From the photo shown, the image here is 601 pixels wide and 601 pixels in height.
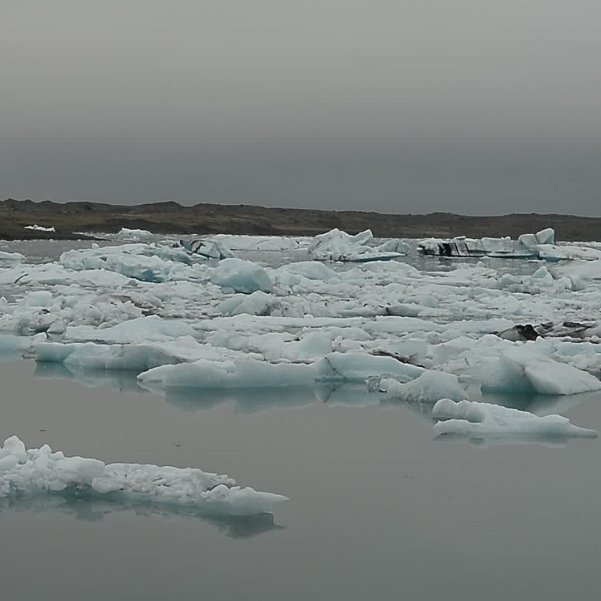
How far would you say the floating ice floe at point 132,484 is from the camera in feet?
11.4

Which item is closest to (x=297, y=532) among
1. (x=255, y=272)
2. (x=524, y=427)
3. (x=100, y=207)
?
(x=524, y=427)

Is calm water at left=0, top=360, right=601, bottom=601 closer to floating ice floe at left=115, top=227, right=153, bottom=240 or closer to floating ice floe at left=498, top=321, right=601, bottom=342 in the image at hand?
floating ice floe at left=498, top=321, right=601, bottom=342

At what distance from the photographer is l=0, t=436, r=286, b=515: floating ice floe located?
11.4 ft

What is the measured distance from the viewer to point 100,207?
6412cm

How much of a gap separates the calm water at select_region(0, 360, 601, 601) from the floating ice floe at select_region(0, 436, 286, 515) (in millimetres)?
78

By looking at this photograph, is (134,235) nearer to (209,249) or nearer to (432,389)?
(209,249)

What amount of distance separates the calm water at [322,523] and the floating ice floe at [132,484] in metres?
0.08

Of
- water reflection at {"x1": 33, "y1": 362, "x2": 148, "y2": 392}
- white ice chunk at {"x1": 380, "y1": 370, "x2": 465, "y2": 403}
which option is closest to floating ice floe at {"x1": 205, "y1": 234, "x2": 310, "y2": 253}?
water reflection at {"x1": 33, "y1": 362, "x2": 148, "y2": 392}

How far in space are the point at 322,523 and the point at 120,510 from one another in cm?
74

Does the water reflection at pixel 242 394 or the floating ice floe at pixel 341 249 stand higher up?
the floating ice floe at pixel 341 249

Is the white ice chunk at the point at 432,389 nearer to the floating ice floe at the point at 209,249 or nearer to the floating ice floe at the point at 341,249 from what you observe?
the floating ice floe at the point at 209,249

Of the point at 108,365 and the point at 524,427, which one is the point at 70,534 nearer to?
the point at 524,427

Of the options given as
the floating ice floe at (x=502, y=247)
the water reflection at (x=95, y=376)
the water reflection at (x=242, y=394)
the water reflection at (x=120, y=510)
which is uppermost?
the floating ice floe at (x=502, y=247)

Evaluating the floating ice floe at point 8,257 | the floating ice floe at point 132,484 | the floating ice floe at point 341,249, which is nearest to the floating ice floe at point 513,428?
the floating ice floe at point 132,484
